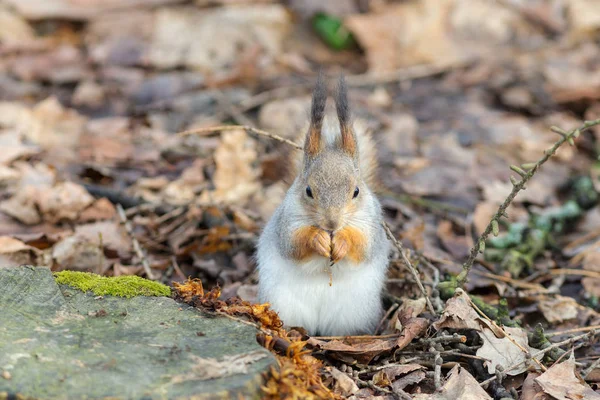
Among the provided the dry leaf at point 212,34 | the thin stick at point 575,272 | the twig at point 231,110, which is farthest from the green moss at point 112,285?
the dry leaf at point 212,34

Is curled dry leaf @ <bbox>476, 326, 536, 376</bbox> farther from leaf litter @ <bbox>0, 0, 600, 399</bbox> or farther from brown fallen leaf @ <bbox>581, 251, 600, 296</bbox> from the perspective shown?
brown fallen leaf @ <bbox>581, 251, 600, 296</bbox>

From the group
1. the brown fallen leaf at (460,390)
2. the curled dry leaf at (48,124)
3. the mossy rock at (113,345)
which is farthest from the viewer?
the curled dry leaf at (48,124)

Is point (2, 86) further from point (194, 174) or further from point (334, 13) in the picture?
point (334, 13)

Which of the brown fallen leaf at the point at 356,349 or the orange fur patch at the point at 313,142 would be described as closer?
the brown fallen leaf at the point at 356,349

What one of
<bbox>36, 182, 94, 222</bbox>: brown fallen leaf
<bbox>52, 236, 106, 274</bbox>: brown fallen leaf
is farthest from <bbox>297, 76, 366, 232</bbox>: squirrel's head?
<bbox>36, 182, 94, 222</bbox>: brown fallen leaf

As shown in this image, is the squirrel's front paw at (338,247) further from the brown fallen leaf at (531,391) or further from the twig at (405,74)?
the twig at (405,74)

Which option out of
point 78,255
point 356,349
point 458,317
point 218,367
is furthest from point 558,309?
point 78,255

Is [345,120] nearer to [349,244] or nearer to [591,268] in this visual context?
[349,244]
